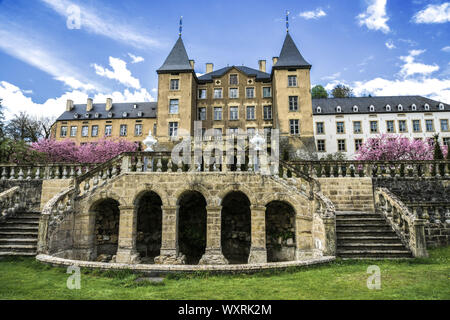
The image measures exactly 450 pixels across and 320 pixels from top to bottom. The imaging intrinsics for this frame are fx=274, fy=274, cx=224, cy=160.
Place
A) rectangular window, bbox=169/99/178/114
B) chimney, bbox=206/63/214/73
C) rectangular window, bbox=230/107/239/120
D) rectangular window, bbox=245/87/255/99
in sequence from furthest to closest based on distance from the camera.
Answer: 1. chimney, bbox=206/63/214/73
2. rectangular window, bbox=245/87/255/99
3. rectangular window, bbox=230/107/239/120
4. rectangular window, bbox=169/99/178/114

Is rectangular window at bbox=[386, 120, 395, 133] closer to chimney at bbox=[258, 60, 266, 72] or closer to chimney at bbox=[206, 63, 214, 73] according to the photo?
chimney at bbox=[258, 60, 266, 72]

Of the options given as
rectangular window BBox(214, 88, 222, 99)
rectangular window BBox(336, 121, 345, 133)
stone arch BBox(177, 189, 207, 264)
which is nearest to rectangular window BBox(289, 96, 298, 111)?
rectangular window BBox(214, 88, 222, 99)

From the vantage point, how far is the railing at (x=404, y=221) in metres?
7.83

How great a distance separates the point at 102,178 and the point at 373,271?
9.35 metres

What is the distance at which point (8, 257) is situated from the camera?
834cm

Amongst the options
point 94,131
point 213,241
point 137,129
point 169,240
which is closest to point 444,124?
point 213,241

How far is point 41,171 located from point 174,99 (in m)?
20.1

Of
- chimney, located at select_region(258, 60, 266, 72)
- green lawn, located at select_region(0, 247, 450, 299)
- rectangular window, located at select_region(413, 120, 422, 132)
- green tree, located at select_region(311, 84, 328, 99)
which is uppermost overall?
green tree, located at select_region(311, 84, 328, 99)

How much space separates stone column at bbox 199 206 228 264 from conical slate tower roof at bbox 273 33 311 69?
78.3 feet

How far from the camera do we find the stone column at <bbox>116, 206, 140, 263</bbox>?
31.8 ft

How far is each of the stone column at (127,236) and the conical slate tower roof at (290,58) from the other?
81.1ft

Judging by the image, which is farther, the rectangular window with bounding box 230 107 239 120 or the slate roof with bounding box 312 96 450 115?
the slate roof with bounding box 312 96 450 115
